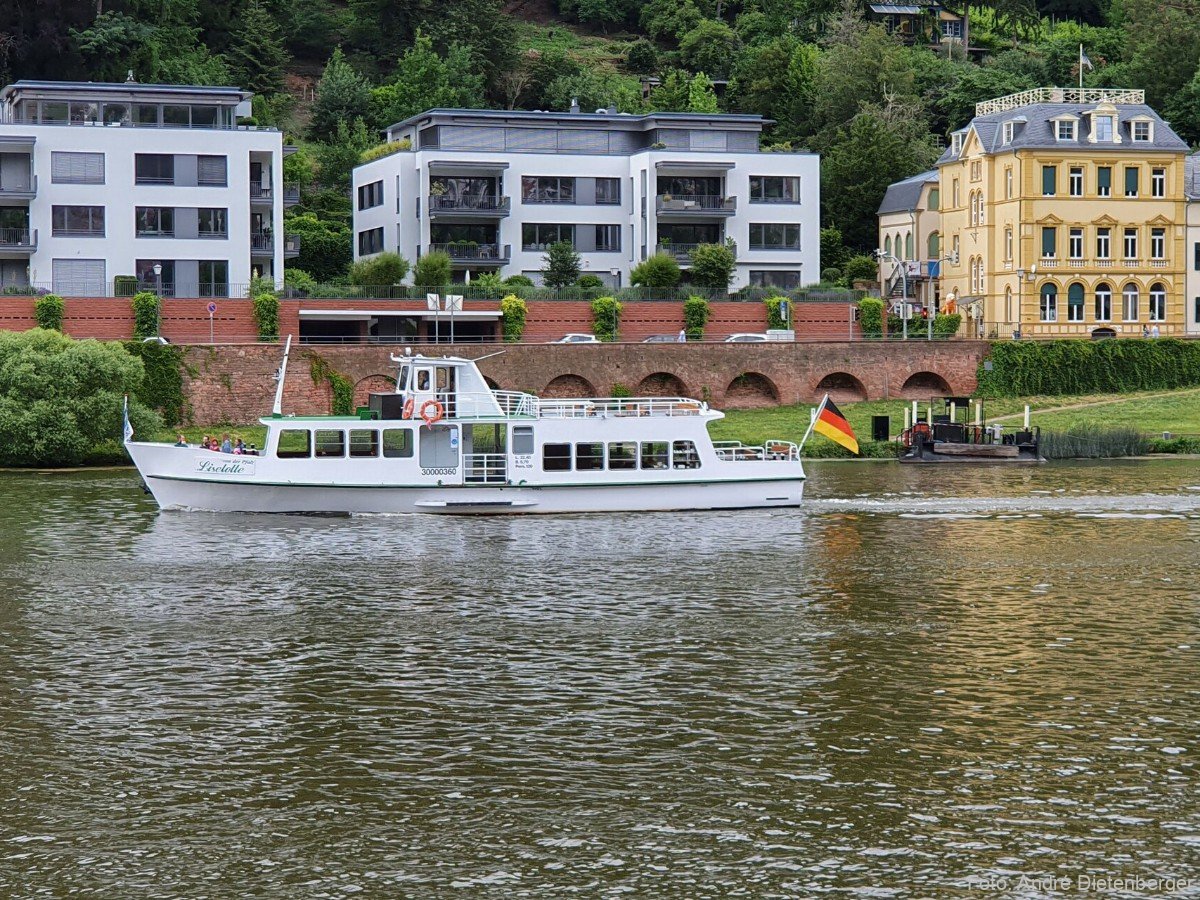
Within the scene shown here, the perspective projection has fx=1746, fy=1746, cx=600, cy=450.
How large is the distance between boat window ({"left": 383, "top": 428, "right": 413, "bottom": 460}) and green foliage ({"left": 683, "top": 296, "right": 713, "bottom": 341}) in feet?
132

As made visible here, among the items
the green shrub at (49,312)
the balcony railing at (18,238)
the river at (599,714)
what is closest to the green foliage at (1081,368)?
the river at (599,714)

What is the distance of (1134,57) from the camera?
130 meters

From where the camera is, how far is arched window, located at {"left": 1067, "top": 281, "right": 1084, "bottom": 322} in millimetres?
101062

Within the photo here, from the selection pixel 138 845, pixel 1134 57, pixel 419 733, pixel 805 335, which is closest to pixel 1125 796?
pixel 419 733

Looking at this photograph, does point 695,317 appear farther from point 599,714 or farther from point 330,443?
point 599,714

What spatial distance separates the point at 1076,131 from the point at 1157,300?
36.0 ft

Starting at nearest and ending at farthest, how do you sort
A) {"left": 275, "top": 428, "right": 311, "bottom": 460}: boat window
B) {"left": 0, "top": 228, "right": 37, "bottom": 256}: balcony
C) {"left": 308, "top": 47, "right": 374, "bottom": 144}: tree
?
{"left": 275, "top": 428, "right": 311, "bottom": 460}: boat window, {"left": 0, "top": 228, "right": 37, "bottom": 256}: balcony, {"left": 308, "top": 47, "right": 374, "bottom": 144}: tree

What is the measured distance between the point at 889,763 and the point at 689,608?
542 inches

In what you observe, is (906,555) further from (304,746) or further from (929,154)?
(929,154)

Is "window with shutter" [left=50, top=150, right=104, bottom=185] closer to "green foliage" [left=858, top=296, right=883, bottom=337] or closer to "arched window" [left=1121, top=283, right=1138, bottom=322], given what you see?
"green foliage" [left=858, top=296, right=883, bottom=337]

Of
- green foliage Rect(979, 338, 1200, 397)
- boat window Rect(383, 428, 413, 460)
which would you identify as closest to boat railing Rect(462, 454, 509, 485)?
boat window Rect(383, 428, 413, 460)

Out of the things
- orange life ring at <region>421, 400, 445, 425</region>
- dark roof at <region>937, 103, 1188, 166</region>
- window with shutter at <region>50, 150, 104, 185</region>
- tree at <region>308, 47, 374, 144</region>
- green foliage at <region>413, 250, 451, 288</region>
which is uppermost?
tree at <region>308, 47, 374, 144</region>

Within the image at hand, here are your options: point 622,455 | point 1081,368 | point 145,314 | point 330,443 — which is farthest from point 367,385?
point 1081,368

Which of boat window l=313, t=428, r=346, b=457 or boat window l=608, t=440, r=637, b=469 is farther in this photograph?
boat window l=608, t=440, r=637, b=469
